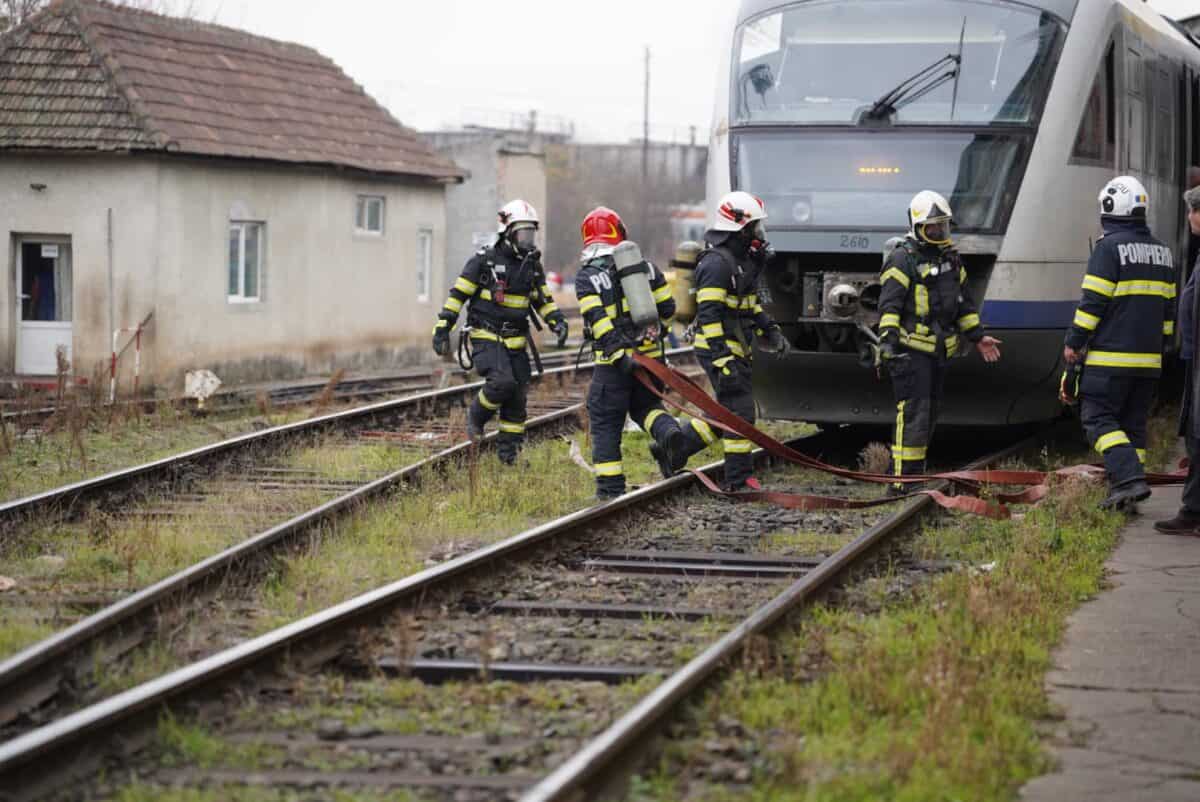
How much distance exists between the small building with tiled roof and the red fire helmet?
12.4 metres

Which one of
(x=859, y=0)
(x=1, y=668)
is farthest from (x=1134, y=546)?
(x=1, y=668)

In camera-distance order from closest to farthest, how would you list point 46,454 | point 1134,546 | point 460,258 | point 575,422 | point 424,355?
1. point 1134,546
2. point 46,454
3. point 575,422
4. point 424,355
5. point 460,258

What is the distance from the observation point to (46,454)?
13.1 meters

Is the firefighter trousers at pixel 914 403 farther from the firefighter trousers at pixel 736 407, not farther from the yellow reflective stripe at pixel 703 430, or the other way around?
the yellow reflective stripe at pixel 703 430

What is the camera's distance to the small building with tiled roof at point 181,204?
2212 centimetres

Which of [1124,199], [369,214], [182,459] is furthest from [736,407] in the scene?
[369,214]

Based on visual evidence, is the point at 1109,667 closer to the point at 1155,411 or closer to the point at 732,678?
the point at 732,678

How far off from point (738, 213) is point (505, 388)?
2.39m

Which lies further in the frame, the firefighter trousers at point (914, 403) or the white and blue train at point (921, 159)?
the white and blue train at point (921, 159)

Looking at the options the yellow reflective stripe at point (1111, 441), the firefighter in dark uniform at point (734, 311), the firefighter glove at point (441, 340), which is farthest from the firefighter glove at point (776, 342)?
the firefighter glove at point (441, 340)

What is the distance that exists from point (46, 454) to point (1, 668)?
8091 mm

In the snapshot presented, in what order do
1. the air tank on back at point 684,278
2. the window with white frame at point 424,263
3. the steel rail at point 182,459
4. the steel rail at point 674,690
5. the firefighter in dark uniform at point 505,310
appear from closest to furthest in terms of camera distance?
1. the steel rail at point 674,690
2. the steel rail at point 182,459
3. the firefighter in dark uniform at point 505,310
4. the air tank on back at point 684,278
5. the window with white frame at point 424,263

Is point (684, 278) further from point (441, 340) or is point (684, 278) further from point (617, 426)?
point (617, 426)

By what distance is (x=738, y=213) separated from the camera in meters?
10.4
